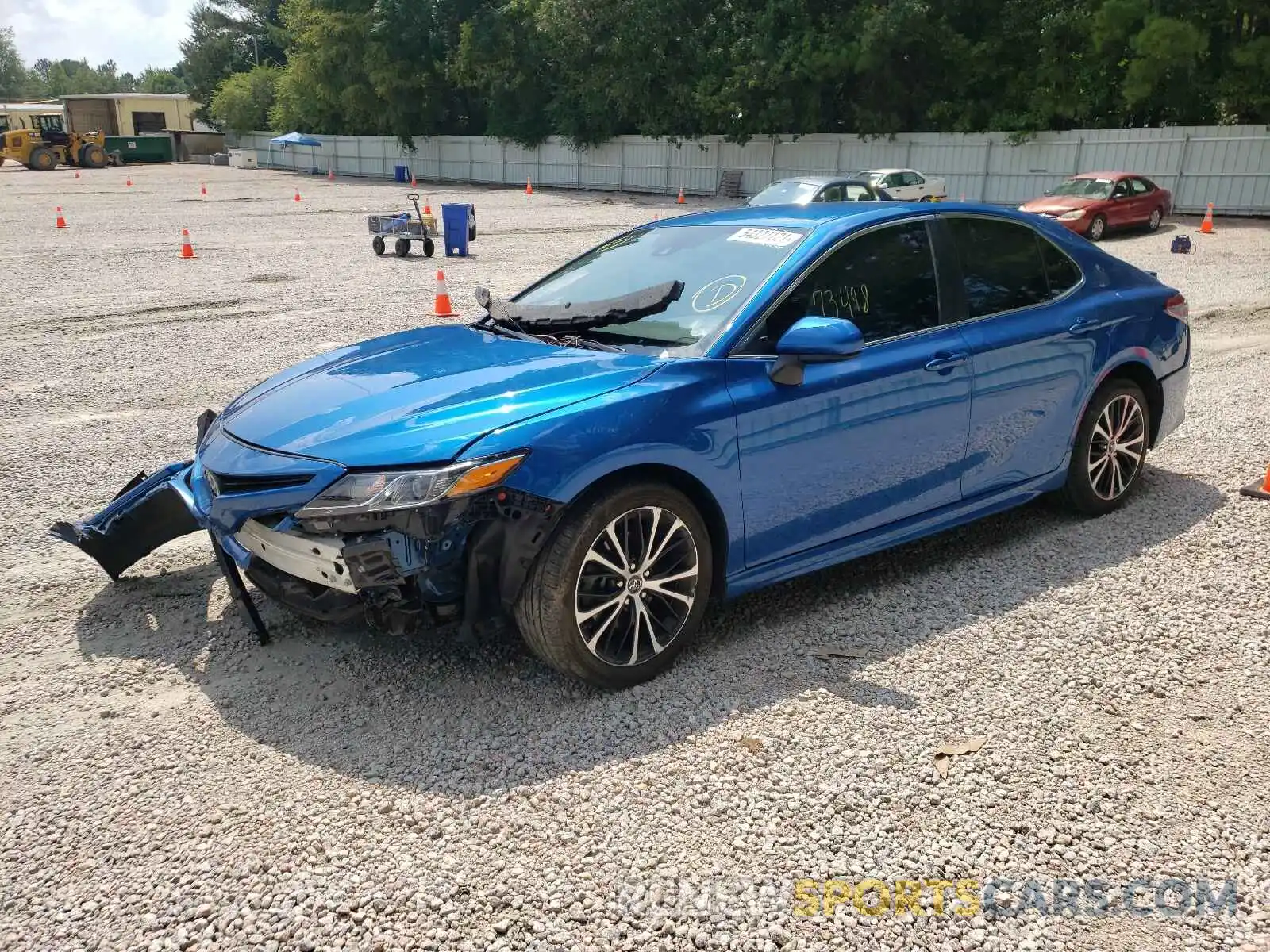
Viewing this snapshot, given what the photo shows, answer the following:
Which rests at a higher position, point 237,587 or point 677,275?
point 677,275

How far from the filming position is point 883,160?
3509 centimetres

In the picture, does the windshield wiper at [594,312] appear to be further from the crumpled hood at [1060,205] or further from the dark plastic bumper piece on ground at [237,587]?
the crumpled hood at [1060,205]

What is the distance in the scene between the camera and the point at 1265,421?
7.52m

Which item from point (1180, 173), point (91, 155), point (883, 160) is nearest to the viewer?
point (1180, 173)

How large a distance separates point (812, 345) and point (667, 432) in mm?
679

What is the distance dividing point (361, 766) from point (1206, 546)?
13.8 feet

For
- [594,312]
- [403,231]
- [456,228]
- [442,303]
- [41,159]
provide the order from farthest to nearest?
1. [41,159]
2. [456,228]
3. [403,231]
4. [442,303]
5. [594,312]

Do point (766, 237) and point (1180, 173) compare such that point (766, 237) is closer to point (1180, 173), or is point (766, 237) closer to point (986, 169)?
point (1180, 173)

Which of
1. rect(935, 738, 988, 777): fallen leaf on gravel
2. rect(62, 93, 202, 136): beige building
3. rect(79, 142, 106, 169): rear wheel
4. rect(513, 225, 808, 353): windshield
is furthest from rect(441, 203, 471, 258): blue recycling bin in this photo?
rect(62, 93, 202, 136): beige building

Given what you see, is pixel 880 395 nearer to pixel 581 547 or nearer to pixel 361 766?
pixel 581 547

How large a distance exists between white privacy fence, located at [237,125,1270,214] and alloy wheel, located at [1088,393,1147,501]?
86.3 feet

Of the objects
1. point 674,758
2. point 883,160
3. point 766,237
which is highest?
point 766,237

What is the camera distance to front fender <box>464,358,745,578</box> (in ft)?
11.3

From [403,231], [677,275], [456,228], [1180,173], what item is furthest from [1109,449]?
[1180,173]
